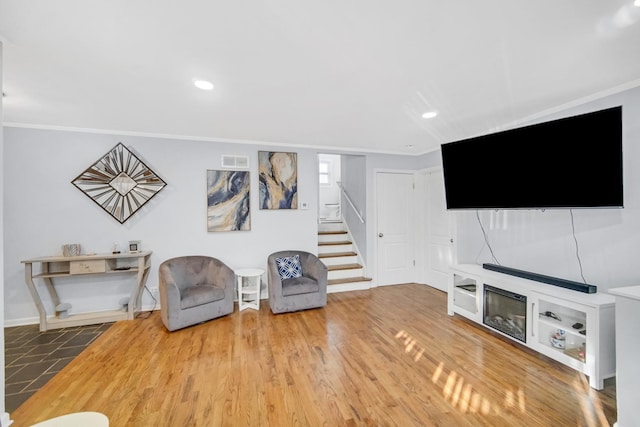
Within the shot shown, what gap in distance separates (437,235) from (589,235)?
7.50 feet

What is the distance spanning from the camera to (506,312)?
2.99 metres

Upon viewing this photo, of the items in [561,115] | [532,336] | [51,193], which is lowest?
[532,336]

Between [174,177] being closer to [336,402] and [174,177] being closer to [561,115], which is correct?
[336,402]

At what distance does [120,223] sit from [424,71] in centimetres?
411

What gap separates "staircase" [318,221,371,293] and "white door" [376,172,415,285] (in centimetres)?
43

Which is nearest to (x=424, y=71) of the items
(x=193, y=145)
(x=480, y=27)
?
(x=480, y=27)

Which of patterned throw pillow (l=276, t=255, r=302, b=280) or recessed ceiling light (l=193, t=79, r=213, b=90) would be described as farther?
patterned throw pillow (l=276, t=255, r=302, b=280)

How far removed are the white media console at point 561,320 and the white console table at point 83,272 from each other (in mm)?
4273

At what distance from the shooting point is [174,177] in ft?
13.1

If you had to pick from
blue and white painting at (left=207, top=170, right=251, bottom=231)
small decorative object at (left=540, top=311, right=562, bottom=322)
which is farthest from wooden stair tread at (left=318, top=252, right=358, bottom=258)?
small decorative object at (left=540, top=311, right=562, bottom=322)

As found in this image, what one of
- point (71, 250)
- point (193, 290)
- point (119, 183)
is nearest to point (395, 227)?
point (193, 290)

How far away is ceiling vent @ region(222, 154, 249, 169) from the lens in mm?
4211

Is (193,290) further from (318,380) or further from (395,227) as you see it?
(395,227)

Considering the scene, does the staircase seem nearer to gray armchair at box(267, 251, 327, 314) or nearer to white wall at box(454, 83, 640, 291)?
gray armchair at box(267, 251, 327, 314)
